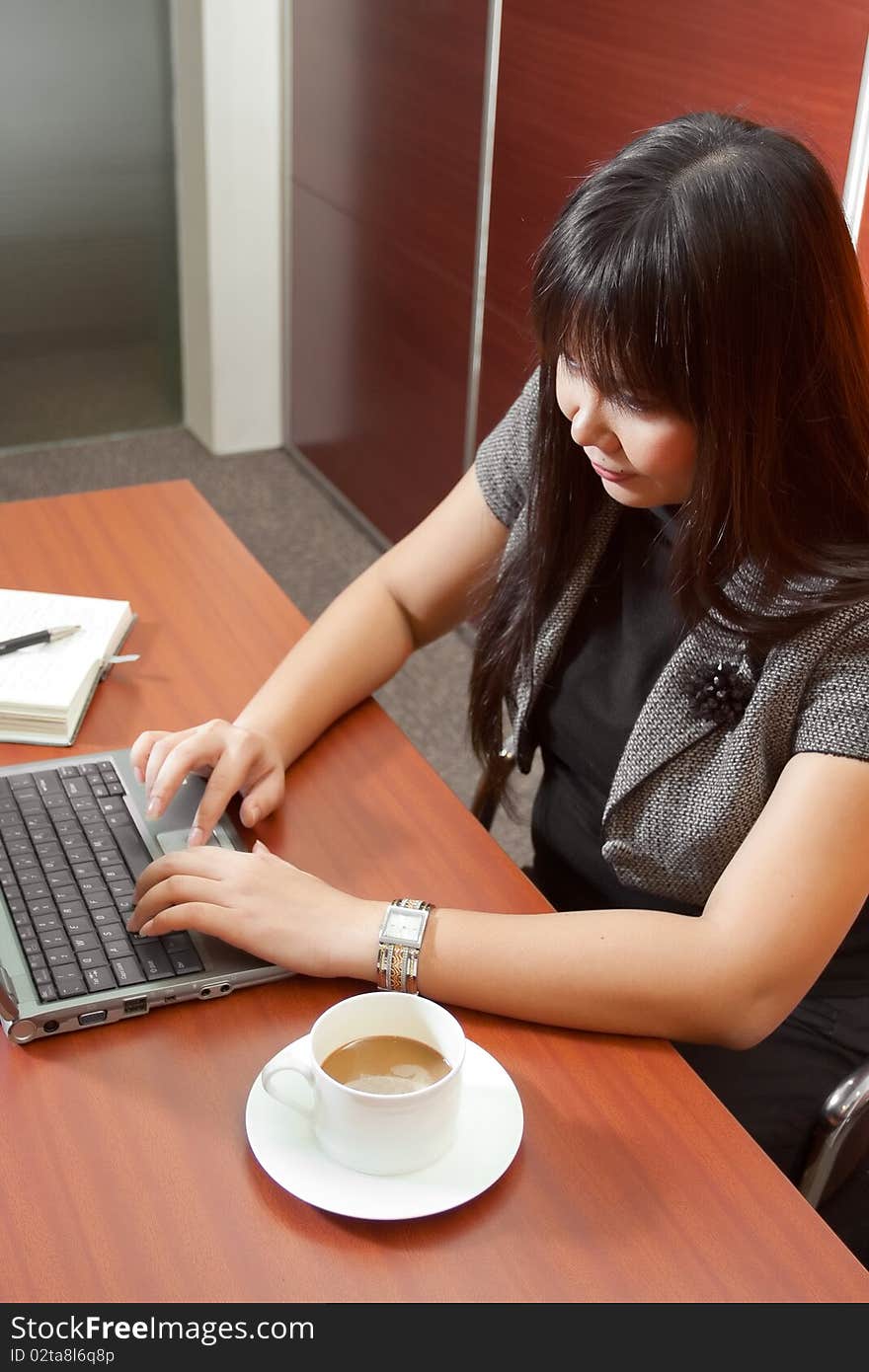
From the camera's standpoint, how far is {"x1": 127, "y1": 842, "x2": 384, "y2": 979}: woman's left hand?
38.5 inches

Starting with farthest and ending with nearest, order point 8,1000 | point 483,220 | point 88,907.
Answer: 1. point 483,220
2. point 88,907
3. point 8,1000

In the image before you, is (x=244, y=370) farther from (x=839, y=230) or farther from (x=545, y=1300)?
(x=545, y=1300)

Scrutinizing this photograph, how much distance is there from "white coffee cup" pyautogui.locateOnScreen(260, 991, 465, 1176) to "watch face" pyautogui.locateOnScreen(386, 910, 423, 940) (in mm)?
122

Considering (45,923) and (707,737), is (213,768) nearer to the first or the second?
(45,923)

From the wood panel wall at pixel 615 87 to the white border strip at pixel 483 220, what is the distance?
0.9 inches

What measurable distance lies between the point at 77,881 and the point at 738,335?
2.07 feet

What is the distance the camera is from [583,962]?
0.98m

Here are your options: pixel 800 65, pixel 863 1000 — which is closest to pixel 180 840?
pixel 863 1000

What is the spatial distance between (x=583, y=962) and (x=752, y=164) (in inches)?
22.7

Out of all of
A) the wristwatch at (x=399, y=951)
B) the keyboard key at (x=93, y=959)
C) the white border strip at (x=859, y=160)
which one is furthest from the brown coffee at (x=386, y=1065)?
the white border strip at (x=859, y=160)

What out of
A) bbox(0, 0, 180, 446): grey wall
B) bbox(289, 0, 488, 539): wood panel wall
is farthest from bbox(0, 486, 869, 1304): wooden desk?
bbox(0, 0, 180, 446): grey wall

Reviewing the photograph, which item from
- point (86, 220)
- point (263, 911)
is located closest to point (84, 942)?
point (263, 911)

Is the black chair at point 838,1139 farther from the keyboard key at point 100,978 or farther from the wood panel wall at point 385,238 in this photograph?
the wood panel wall at point 385,238

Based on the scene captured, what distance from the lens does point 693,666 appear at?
1157mm
